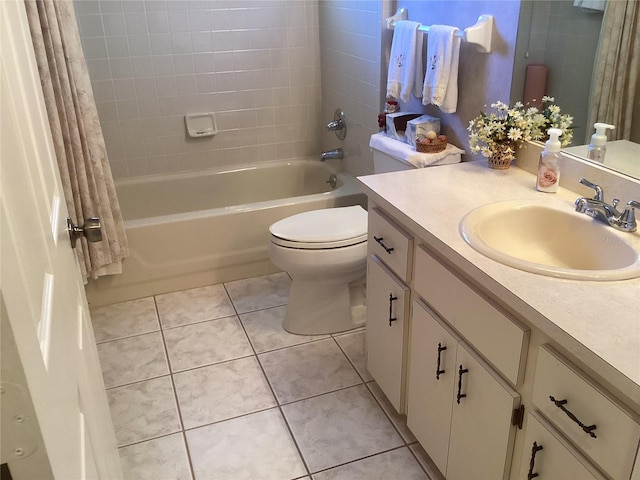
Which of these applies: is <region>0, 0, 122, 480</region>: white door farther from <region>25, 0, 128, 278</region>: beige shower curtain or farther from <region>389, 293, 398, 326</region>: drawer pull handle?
<region>25, 0, 128, 278</region>: beige shower curtain

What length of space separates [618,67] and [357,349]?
1.42 meters

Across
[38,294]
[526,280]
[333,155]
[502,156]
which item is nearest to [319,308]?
[502,156]

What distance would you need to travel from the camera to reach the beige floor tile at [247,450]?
1.85 meters

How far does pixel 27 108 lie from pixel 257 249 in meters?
2.09

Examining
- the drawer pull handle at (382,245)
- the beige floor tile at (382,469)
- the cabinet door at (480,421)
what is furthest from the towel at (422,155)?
the beige floor tile at (382,469)

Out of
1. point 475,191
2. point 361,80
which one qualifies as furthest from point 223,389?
point 361,80

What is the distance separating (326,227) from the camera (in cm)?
248

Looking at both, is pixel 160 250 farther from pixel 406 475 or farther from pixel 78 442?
pixel 78 442

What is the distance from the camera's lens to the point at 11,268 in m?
0.54

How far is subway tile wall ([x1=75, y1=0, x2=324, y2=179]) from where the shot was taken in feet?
10.1

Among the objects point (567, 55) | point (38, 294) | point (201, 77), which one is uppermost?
point (567, 55)

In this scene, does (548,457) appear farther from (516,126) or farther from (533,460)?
(516,126)

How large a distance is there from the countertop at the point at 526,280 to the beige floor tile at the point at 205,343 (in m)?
1.02

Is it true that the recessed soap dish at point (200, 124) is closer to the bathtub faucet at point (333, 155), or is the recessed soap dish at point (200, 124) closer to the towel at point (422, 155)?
the bathtub faucet at point (333, 155)
